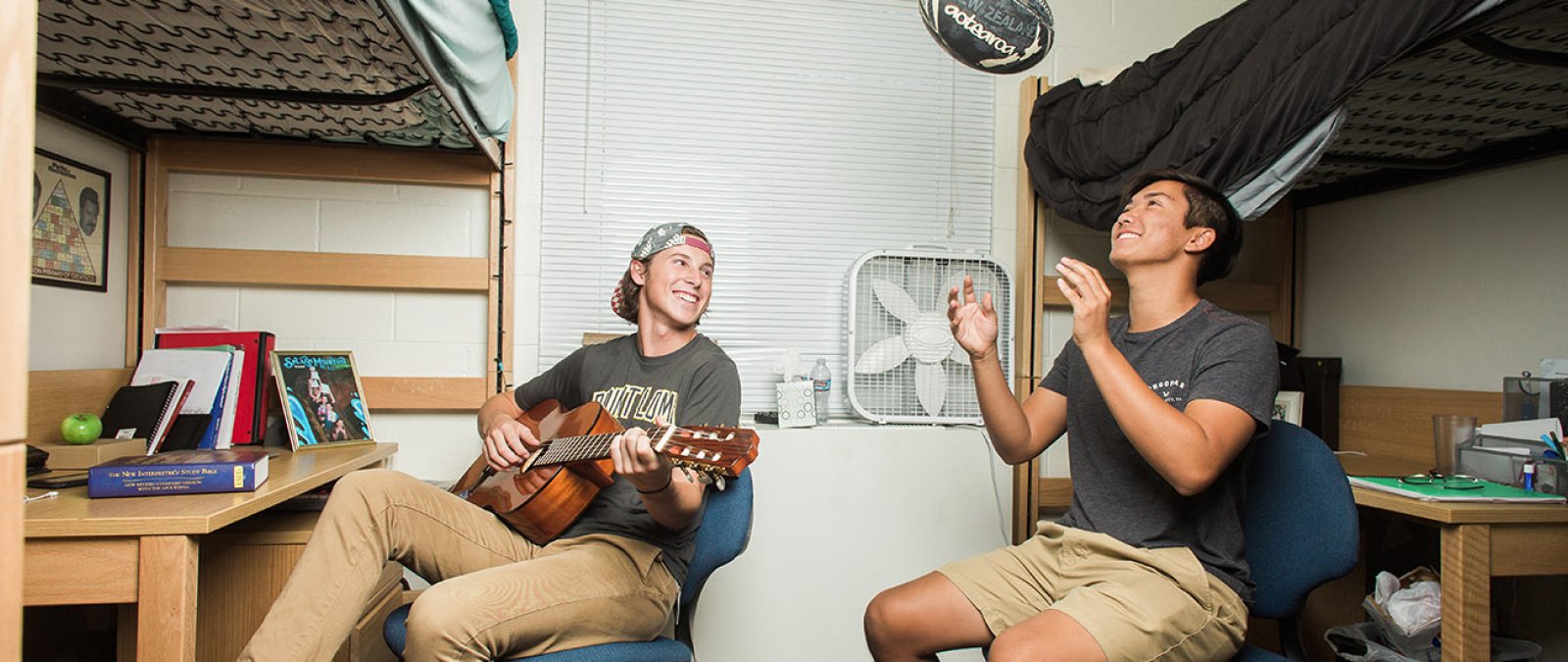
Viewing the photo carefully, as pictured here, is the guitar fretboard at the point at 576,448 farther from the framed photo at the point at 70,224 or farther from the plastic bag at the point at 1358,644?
the plastic bag at the point at 1358,644

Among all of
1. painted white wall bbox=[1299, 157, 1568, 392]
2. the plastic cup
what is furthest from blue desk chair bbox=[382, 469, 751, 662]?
painted white wall bbox=[1299, 157, 1568, 392]

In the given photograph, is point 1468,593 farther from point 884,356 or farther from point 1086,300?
point 884,356

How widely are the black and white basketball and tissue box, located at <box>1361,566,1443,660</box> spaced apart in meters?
1.56

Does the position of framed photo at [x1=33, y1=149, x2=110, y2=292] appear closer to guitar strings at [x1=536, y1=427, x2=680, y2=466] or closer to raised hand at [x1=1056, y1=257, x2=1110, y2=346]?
guitar strings at [x1=536, y1=427, x2=680, y2=466]

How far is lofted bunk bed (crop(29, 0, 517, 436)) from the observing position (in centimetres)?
170

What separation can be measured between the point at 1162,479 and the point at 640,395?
111cm

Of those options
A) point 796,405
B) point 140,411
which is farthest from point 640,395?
point 140,411

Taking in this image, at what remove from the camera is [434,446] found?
2.70 metres

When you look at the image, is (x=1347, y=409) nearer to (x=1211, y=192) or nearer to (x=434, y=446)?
(x=1211, y=192)

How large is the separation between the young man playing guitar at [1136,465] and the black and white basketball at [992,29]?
391 mm

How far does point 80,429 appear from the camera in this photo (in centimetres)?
193

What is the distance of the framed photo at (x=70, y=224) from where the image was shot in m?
2.04

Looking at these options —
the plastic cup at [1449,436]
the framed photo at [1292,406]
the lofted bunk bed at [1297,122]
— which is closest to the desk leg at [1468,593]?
the plastic cup at [1449,436]

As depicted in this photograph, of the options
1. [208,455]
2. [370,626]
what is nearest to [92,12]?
[208,455]
